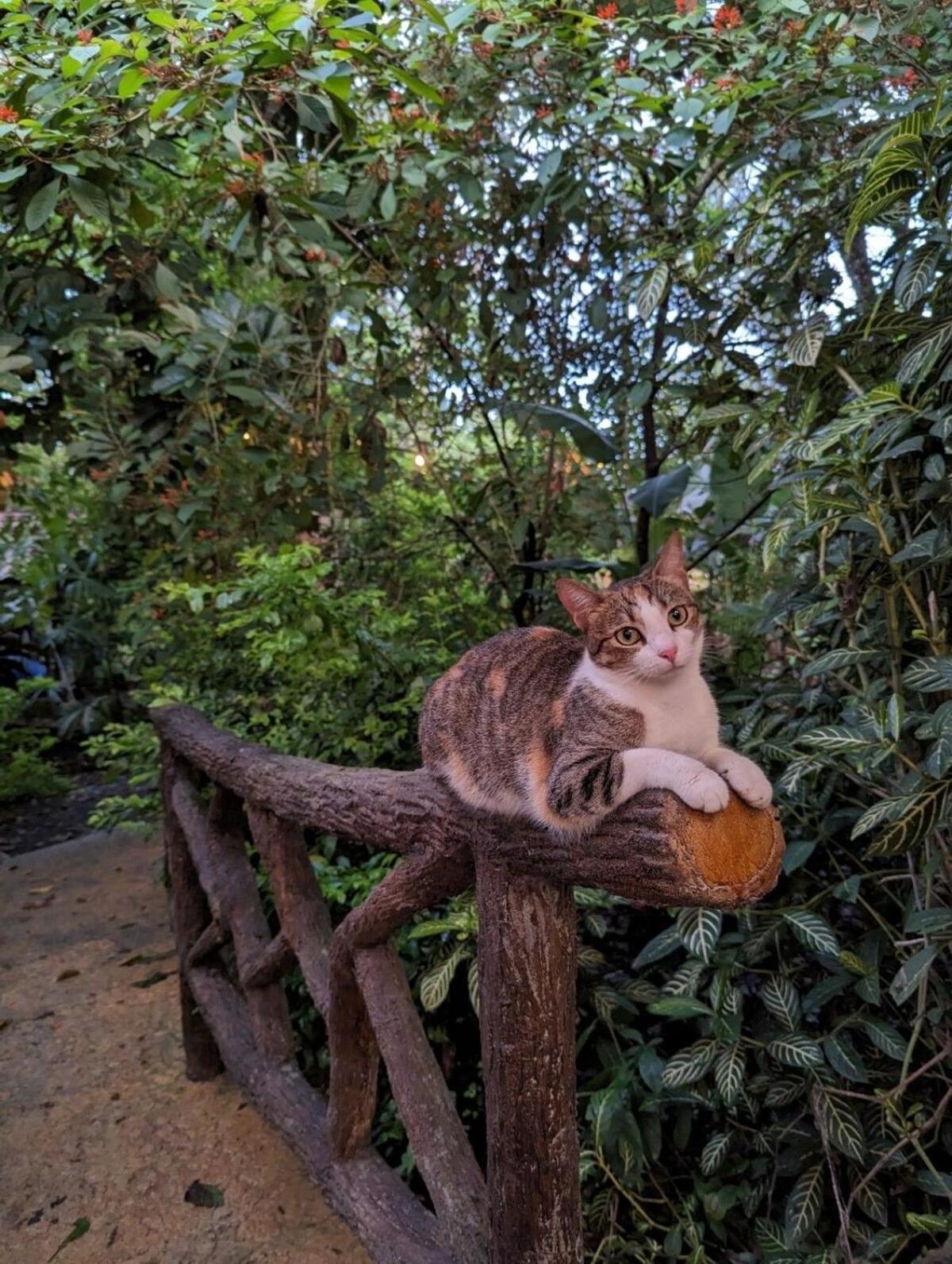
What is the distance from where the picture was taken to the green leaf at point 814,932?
1651 mm

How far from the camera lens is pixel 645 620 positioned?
1.10 m

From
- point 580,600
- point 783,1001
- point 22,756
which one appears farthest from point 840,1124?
point 22,756

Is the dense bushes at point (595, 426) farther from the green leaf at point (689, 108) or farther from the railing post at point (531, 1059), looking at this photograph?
the railing post at point (531, 1059)

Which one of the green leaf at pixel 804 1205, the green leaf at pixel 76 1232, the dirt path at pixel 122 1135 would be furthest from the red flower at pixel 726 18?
the green leaf at pixel 76 1232

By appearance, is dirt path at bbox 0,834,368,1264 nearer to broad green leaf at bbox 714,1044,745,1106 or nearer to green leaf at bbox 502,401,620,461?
broad green leaf at bbox 714,1044,745,1106

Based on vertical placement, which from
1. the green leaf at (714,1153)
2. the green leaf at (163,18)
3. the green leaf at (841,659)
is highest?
the green leaf at (163,18)

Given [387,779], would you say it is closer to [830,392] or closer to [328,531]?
[830,392]

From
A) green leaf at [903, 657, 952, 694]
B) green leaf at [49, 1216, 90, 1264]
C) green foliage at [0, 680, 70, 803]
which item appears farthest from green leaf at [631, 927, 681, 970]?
green foliage at [0, 680, 70, 803]

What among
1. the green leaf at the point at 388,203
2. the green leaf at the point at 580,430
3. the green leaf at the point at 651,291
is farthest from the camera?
the green leaf at the point at 580,430

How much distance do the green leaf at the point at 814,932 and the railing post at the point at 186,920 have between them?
5.43ft

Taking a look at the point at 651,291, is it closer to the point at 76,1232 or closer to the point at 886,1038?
the point at 886,1038

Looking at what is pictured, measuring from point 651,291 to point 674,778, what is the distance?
1.47m

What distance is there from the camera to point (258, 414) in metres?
3.00

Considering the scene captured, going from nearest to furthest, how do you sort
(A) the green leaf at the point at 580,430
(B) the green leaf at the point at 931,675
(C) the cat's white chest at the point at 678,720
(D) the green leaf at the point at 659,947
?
(C) the cat's white chest at the point at 678,720 < (B) the green leaf at the point at 931,675 < (D) the green leaf at the point at 659,947 < (A) the green leaf at the point at 580,430
